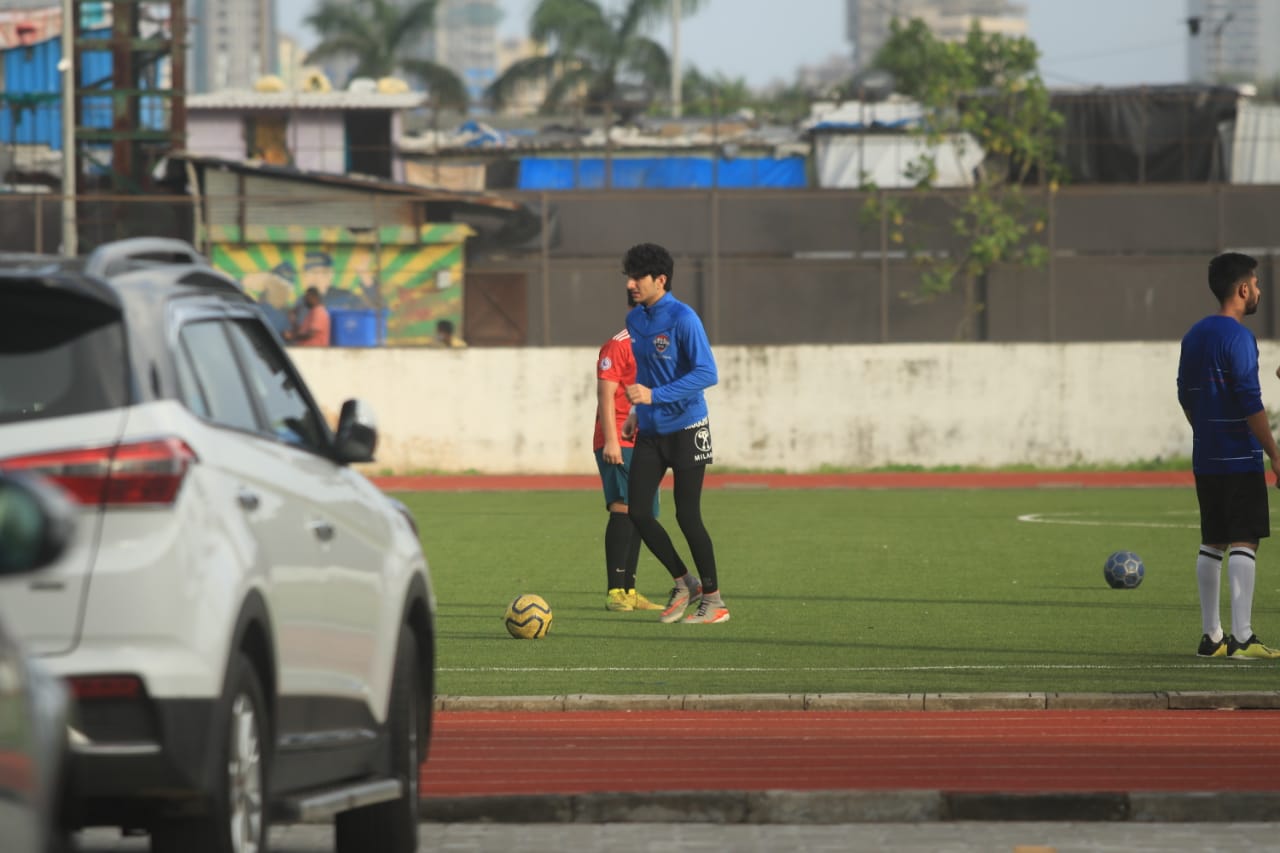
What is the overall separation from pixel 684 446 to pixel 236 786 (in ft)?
25.4

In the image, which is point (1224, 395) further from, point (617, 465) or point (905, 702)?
point (617, 465)

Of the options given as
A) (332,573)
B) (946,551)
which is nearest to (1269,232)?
(946,551)

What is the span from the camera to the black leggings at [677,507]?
13266 mm

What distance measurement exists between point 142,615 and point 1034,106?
4051cm

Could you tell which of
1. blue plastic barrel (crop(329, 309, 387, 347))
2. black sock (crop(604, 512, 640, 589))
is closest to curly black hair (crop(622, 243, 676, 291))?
black sock (crop(604, 512, 640, 589))

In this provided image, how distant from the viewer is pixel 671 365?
13.3m

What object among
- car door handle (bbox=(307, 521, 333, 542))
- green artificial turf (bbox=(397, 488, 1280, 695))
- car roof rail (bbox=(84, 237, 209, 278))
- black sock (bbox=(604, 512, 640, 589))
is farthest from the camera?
→ black sock (bbox=(604, 512, 640, 589))

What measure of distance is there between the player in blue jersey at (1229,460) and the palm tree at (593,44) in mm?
67132

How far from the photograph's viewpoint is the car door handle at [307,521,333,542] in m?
6.42

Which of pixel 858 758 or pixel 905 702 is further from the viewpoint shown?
A: pixel 905 702

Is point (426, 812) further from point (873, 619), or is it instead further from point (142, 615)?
point (873, 619)

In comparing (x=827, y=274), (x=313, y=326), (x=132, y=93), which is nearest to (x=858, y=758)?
(x=313, y=326)

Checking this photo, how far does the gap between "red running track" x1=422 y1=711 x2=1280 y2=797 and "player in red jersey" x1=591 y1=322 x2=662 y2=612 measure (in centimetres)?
412

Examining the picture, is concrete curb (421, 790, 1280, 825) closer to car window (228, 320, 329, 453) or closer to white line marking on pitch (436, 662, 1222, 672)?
car window (228, 320, 329, 453)
